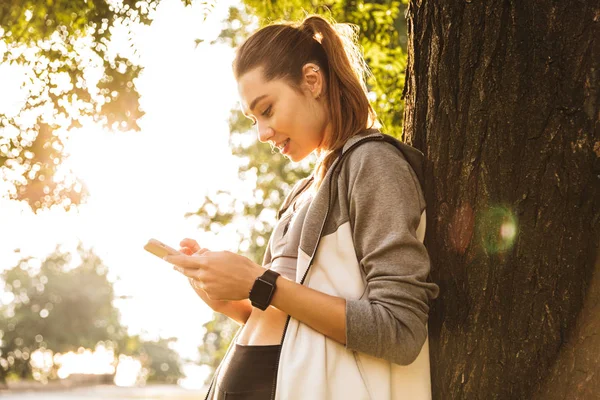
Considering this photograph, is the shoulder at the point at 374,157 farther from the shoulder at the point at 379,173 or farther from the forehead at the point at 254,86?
the forehead at the point at 254,86

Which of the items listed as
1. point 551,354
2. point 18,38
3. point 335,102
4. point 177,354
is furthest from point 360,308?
point 177,354

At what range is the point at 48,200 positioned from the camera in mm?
4078

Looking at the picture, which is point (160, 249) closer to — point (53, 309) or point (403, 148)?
point (403, 148)

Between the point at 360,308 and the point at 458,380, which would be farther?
the point at 458,380

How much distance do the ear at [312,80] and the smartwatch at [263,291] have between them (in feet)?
2.52

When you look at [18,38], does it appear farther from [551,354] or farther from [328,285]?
[551,354]

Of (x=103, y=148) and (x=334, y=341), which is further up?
(x=103, y=148)

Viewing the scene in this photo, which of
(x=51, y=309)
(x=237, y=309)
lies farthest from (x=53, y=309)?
(x=237, y=309)

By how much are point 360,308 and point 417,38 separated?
3.55 ft

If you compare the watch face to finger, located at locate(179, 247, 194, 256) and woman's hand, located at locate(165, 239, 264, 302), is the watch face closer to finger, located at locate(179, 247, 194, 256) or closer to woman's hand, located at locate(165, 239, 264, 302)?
woman's hand, located at locate(165, 239, 264, 302)

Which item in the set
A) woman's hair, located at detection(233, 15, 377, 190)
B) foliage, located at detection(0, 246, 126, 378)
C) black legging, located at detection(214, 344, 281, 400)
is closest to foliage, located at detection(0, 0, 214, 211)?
woman's hair, located at detection(233, 15, 377, 190)

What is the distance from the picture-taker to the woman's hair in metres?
2.78

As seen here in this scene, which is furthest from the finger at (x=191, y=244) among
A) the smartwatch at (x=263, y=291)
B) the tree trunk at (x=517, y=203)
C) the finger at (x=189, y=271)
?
the tree trunk at (x=517, y=203)

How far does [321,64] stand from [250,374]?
3.75 ft
